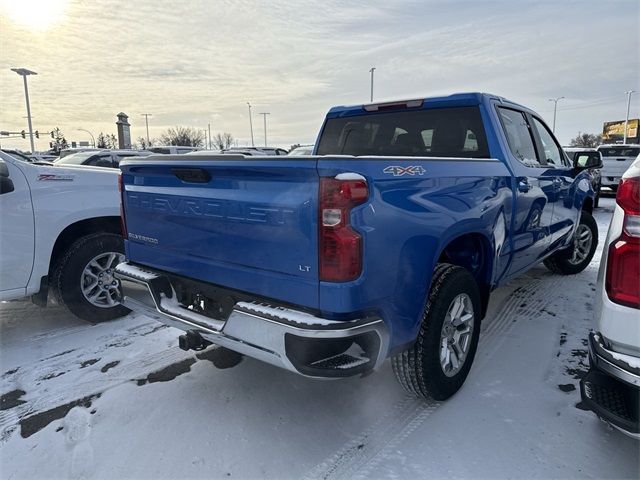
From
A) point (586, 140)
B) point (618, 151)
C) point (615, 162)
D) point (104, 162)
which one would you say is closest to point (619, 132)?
point (586, 140)

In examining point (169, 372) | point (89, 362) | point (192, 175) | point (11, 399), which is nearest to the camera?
point (192, 175)

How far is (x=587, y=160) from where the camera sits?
4.86 metres

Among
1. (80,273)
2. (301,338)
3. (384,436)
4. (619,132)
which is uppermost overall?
(619,132)

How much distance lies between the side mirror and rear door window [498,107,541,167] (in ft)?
3.33

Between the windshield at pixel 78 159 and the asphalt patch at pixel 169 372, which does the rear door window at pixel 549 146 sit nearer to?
the asphalt patch at pixel 169 372

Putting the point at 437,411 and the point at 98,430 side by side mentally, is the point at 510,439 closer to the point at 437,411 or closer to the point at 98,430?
the point at 437,411

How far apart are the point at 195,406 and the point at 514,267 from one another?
9.00 feet

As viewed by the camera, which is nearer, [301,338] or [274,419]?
[301,338]

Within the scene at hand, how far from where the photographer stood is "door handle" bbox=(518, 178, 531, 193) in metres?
3.56

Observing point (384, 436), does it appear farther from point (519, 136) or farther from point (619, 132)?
point (619, 132)

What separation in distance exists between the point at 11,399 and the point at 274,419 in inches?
71.2

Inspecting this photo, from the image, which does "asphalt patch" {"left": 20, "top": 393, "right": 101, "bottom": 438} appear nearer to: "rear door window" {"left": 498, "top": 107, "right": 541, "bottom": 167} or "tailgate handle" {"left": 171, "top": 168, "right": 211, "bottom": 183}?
"tailgate handle" {"left": 171, "top": 168, "right": 211, "bottom": 183}

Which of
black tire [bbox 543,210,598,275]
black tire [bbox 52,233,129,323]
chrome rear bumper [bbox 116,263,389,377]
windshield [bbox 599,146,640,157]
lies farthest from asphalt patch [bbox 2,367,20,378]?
windshield [bbox 599,146,640,157]

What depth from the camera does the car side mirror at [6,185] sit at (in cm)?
365
